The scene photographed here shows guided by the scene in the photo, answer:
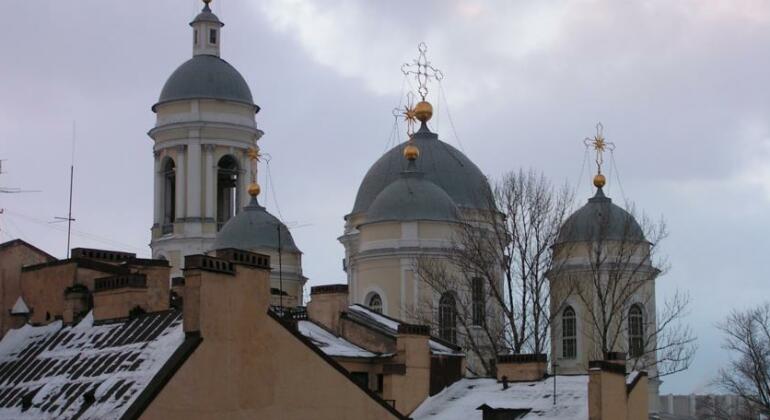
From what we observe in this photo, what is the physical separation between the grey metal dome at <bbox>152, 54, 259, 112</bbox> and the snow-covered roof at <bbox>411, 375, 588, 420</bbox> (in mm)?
30534

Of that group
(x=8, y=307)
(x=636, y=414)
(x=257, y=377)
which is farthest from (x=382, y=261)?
(x=257, y=377)

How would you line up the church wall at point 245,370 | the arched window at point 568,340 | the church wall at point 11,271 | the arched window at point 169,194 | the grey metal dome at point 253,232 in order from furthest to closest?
1. the arched window at point 169,194
2. the arched window at point 568,340
3. the grey metal dome at point 253,232
4. the church wall at point 11,271
5. the church wall at point 245,370

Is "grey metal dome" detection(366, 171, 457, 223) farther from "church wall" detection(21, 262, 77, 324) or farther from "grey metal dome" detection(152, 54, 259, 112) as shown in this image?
"church wall" detection(21, 262, 77, 324)

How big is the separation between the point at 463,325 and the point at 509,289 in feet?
10.7

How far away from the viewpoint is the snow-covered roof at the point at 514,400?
4147 cm

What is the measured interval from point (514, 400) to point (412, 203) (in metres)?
20.9

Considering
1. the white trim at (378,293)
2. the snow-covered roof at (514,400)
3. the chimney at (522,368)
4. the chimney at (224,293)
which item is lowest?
the snow-covered roof at (514,400)

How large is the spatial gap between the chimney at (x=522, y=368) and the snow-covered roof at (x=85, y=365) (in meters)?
13.4

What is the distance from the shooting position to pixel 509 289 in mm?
55250

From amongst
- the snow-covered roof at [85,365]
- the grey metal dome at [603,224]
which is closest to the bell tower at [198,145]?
the grey metal dome at [603,224]

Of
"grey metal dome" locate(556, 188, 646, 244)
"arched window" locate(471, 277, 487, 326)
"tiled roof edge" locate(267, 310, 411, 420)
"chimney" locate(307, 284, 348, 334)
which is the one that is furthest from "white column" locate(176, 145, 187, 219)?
"tiled roof edge" locate(267, 310, 411, 420)

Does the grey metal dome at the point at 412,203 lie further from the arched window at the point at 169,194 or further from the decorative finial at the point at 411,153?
the arched window at the point at 169,194

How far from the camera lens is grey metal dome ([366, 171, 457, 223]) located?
62875mm

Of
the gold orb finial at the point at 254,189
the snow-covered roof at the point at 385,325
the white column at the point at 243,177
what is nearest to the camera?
the snow-covered roof at the point at 385,325
